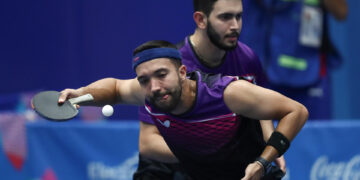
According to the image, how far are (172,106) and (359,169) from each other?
3.05 metres

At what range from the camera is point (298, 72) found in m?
7.82

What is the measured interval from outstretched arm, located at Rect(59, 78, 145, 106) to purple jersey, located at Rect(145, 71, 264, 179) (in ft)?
0.63

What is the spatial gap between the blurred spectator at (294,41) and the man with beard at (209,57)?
265 centimetres

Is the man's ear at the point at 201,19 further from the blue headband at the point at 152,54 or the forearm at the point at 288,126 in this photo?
the forearm at the point at 288,126

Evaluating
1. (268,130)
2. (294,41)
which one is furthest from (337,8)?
(268,130)

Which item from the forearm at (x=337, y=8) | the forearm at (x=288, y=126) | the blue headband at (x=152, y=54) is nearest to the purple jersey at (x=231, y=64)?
the blue headband at (x=152, y=54)

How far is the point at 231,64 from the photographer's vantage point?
4621mm

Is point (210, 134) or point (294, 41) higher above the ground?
point (294, 41)

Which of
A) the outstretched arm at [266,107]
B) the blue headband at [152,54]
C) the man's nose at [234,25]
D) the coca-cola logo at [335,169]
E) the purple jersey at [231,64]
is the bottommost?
the coca-cola logo at [335,169]

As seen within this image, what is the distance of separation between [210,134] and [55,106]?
90 centimetres

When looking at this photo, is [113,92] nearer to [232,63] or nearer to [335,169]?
[232,63]

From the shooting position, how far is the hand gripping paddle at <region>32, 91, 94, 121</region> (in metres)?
3.88

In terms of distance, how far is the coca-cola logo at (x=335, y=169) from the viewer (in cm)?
600

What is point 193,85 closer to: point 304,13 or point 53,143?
point 53,143
